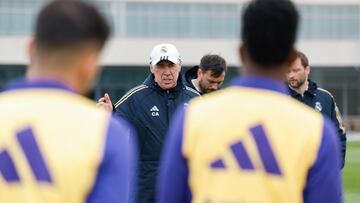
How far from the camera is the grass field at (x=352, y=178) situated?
14.2 metres

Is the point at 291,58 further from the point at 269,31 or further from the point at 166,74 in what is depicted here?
the point at 166,74

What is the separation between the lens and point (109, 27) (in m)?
3.11

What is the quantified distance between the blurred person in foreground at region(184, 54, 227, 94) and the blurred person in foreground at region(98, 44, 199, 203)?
1.69ft

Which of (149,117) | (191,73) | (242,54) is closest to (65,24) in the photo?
(242,54)

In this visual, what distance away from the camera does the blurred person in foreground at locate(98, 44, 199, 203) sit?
7520 mm

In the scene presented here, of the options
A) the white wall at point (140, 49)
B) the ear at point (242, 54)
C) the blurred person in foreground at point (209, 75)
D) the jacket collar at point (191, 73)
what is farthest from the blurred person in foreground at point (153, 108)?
the white wall at point (140, 49)

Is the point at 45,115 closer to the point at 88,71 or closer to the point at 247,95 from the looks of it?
the point at 88,71

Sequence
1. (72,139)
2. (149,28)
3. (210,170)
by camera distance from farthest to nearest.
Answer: (149,28)
(210,170)
(72,139)

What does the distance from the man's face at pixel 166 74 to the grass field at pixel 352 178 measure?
21.4 ft

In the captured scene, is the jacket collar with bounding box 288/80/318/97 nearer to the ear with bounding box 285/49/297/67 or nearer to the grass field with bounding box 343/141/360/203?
the ear with bounding box 285/49/297/67

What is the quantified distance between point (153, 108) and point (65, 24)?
4.61 metres

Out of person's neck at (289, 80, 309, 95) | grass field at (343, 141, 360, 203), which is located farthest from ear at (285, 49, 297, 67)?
grass field at (343, 141, 360, 203)

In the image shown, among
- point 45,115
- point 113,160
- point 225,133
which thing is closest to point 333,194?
point 225,133

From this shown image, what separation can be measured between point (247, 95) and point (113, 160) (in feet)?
2.13
